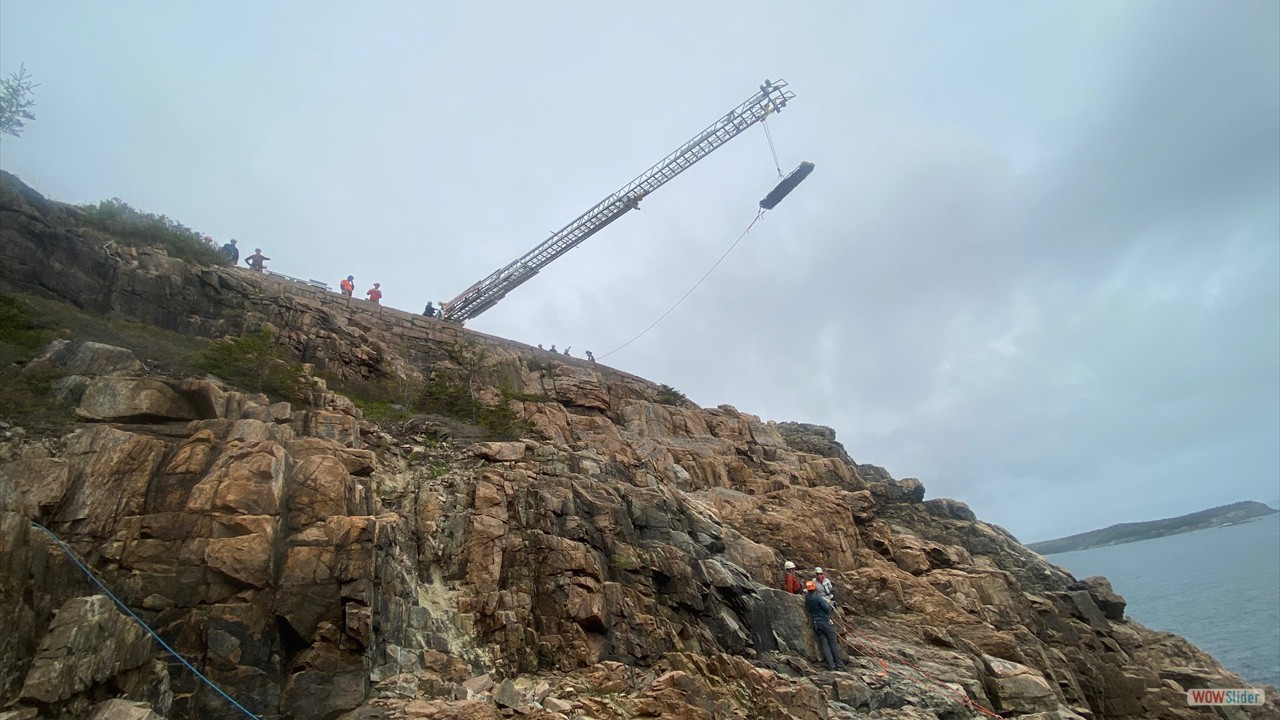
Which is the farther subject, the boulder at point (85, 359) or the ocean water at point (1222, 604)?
the ocean water at point (1222, 604)

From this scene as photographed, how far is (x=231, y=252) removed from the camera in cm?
2488

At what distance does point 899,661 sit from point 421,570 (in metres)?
12.0

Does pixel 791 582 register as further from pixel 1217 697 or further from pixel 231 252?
pixel 231 252

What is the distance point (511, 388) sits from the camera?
27.3 m

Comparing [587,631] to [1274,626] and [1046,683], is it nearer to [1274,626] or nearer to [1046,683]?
[1046,683]

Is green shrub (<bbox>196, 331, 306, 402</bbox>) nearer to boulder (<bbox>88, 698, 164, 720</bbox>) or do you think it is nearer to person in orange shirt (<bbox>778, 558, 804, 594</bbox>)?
boulder (<bbox>88, 698, 164, 720</bbox>)

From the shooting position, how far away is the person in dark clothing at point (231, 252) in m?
24.4

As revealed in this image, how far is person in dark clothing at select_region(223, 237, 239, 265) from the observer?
24383 mm

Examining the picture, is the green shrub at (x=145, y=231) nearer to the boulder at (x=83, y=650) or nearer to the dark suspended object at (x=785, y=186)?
the boulder at (x=83, y=650)

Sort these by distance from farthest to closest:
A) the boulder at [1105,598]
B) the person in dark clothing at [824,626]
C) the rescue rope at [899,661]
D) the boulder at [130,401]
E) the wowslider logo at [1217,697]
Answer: the boulder at [1105,598] → the wowslider logo at [1217,697] → the person in dark clothing at [824,626] → the rescue rope at [899,661] → the boulder at [130,401]

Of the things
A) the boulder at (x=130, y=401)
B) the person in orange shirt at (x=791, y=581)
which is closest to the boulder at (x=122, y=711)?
the boulder at (x=130, y=401)

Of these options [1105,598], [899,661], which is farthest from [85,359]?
[1105,598]

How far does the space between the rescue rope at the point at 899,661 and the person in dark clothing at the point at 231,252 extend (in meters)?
23.8

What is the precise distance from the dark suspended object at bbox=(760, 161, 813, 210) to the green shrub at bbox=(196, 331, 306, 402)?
68.8ft
